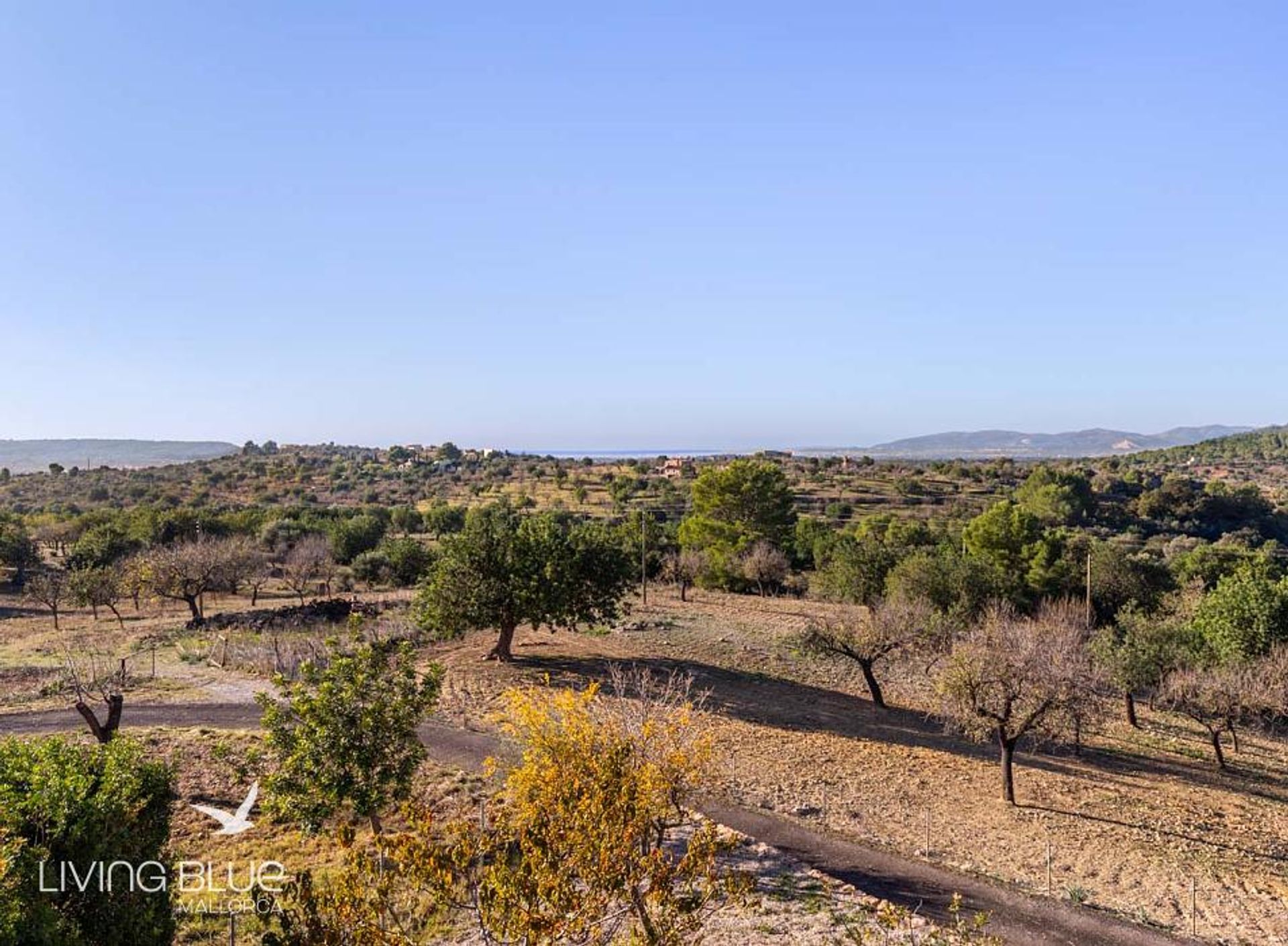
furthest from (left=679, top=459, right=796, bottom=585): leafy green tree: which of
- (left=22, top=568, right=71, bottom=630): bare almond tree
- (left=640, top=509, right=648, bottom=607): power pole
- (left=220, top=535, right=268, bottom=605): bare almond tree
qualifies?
(left=22, top=568, right=71, bottom=630): bare almond tree

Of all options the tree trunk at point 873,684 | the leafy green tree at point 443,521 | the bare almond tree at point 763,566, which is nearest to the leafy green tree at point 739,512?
the bare almond tree at point 763,566

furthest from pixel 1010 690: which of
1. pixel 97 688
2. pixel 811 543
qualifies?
pixel 811 543

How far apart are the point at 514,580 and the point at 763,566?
99.8 ft

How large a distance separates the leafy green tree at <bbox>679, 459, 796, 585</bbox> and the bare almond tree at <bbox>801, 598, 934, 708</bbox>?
27738mm

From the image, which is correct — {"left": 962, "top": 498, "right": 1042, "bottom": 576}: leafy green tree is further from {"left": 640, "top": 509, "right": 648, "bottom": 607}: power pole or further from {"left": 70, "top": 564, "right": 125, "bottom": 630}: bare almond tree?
{"left": 70, "top": 564, "right": 125, "bottom": 630}: bare almond tree

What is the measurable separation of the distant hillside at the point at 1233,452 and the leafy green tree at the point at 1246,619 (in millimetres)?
158927

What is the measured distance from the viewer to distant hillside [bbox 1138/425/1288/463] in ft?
534

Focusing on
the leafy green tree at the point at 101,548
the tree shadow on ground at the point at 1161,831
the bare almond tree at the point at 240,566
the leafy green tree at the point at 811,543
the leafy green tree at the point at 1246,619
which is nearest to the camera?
the tree shadow on ground at the point at 1161,831

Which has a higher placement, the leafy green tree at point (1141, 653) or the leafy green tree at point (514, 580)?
the leafy green tree at point (514, 580)

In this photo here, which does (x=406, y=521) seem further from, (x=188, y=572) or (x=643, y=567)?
(x=643, y=567)

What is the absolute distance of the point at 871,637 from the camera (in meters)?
28.9

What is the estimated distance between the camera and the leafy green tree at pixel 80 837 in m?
7.92

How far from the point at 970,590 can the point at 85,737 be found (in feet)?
135

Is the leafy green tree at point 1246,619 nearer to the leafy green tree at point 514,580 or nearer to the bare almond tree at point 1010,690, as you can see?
the bare almond tree at point 1010,690
